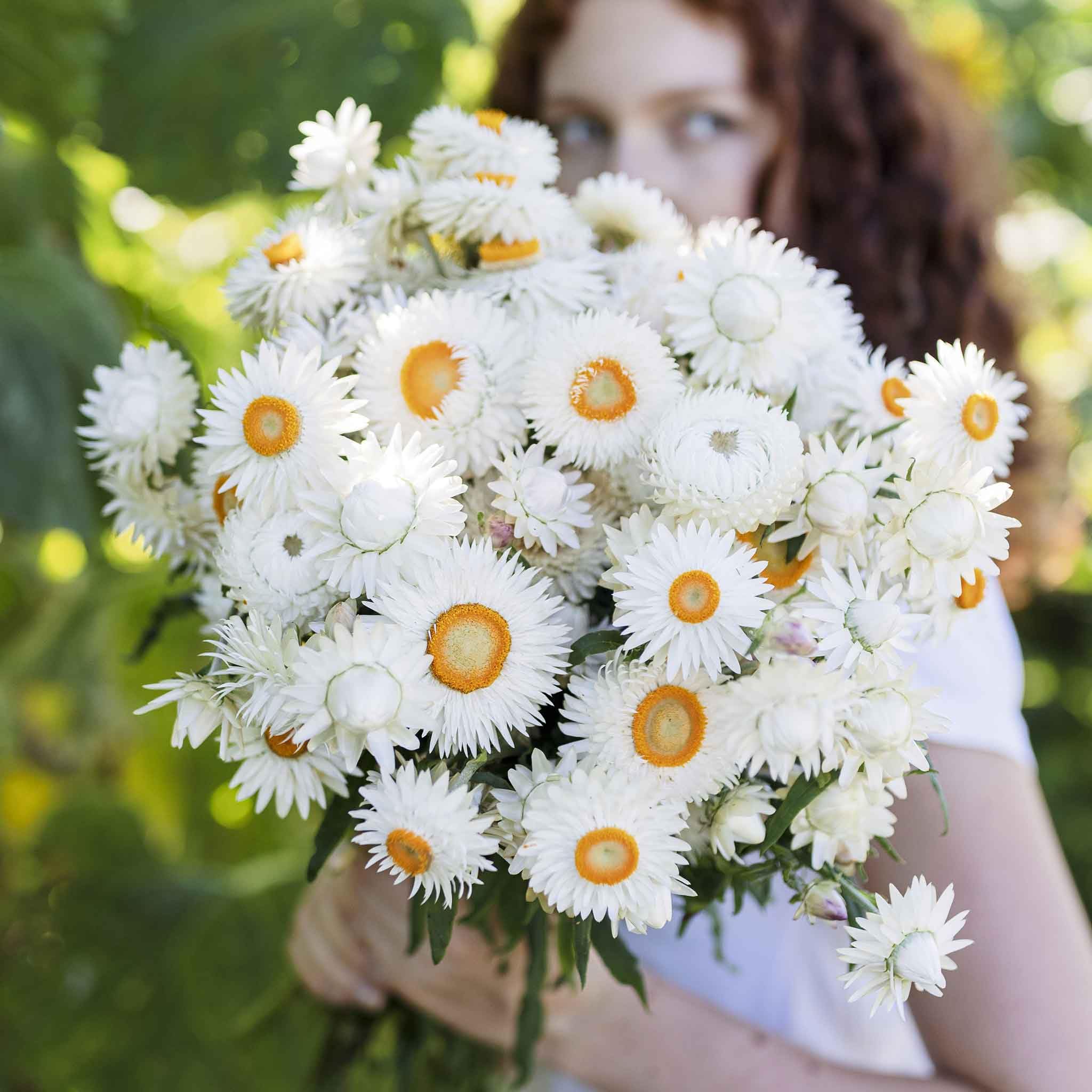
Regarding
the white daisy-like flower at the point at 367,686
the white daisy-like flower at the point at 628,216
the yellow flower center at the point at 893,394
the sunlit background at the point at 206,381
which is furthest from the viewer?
the sunlit background at the point at 206,381

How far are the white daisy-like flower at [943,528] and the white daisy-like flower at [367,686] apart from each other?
23cm

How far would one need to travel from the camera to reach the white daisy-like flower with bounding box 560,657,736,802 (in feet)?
1.47

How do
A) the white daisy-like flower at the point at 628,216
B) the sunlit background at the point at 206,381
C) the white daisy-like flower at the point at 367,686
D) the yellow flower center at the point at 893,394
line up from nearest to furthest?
the white daisy-like flower at the point at 367,686 → the yellow flower center at the point at 893,394 → the white daisy-like flower at the point at 628,216 → the sunlit background at the point at 206,381

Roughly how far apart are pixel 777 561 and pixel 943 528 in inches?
3.0

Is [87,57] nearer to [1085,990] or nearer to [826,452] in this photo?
[826,452]

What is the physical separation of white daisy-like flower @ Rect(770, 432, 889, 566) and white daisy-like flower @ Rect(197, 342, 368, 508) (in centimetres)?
21

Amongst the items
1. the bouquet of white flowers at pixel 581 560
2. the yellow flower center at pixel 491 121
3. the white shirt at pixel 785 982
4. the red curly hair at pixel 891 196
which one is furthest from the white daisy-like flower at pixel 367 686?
the red curly hair at pixel 891 196

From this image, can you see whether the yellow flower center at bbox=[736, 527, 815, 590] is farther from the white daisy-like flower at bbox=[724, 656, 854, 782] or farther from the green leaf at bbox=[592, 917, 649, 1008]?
the green leaf at bbox=[592, 917, 649, 1008]

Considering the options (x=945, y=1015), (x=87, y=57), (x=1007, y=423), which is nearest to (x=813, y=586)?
(x=1007, y=423)

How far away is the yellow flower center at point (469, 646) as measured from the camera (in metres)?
0.43

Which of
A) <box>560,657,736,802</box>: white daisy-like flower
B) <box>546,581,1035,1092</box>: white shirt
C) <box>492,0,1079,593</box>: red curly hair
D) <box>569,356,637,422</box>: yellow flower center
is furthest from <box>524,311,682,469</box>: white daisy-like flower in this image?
<box>492,0,1079,593</box>: red curly hair

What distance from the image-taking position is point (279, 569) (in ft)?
1.50

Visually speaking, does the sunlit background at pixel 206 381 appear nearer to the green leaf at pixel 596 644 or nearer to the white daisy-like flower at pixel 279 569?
the white daisy-like flower at pixel 279 569

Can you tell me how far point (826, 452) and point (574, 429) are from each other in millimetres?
118
